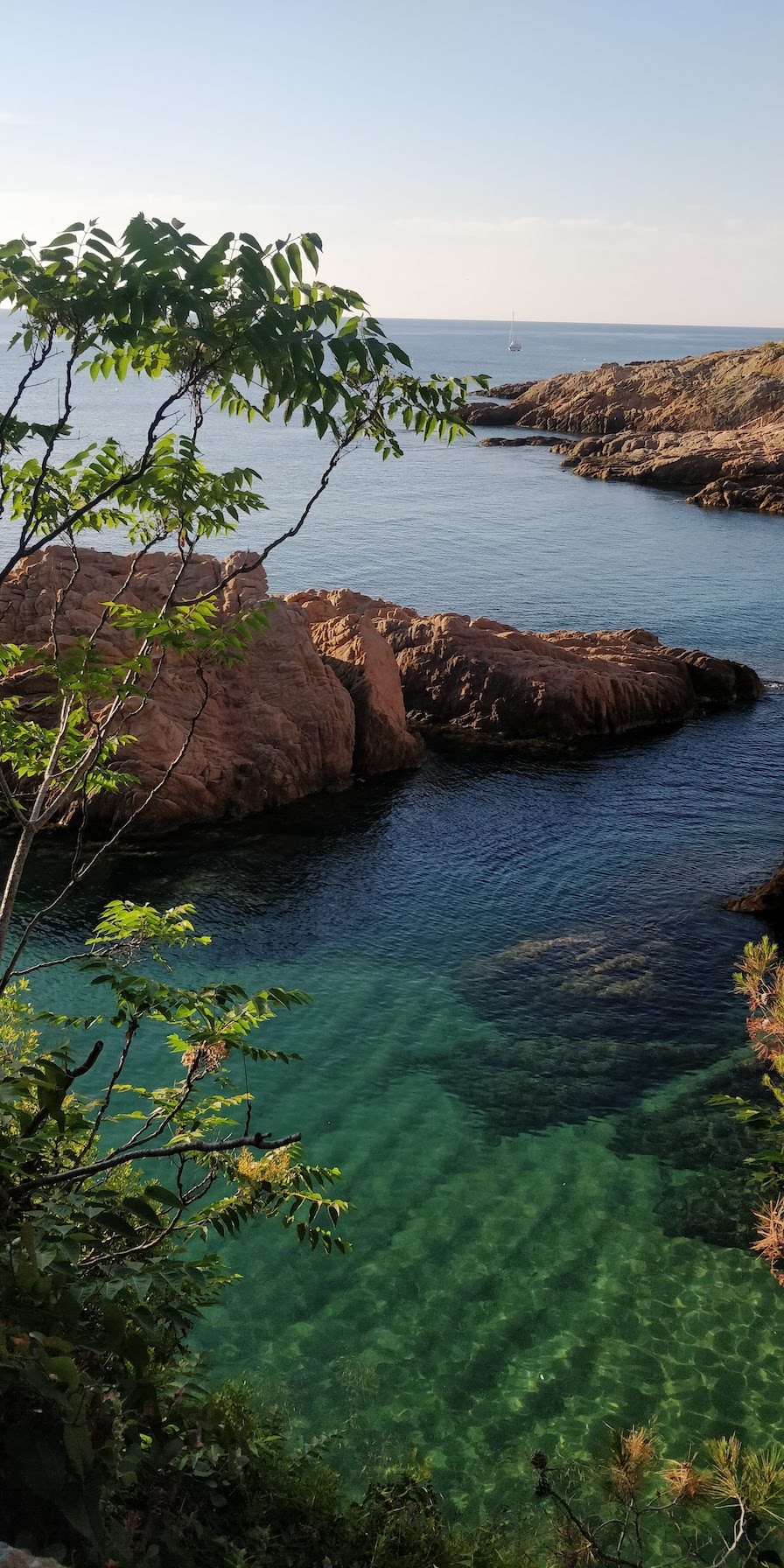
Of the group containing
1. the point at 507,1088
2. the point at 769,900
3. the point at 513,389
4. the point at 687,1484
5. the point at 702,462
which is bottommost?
the point at 507,1088

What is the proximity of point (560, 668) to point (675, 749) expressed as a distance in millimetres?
5066

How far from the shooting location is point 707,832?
30703mm

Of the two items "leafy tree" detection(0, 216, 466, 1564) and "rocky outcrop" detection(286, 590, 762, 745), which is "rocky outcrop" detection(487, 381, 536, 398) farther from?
"leafy tree" detection(0, 216, 466, 1564)

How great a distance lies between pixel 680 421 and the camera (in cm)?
11756

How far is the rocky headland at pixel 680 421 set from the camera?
90.7 metres

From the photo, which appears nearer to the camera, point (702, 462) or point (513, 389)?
point (702, 462)

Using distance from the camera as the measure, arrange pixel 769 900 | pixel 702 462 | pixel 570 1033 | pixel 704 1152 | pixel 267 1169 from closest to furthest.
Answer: pixel 267 1169, pixel 704 1152, pixel 570 1033, pixel 769 900, pixel 702 462

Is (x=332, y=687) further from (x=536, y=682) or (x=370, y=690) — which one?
(x=536, y=682)

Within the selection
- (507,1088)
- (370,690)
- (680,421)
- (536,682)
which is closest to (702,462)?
(680,421)

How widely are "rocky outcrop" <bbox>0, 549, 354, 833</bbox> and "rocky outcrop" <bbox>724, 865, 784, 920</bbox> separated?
13380 mm

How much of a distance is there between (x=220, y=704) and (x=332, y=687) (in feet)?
11.9

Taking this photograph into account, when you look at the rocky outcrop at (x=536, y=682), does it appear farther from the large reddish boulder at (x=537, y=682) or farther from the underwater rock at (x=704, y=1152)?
the underwater rock at (x=704, y=1152)

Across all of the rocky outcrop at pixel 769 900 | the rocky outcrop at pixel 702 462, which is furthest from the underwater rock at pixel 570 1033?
the rocky outcrop at pixel 702 462

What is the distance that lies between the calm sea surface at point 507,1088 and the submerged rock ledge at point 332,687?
148 centimetres
